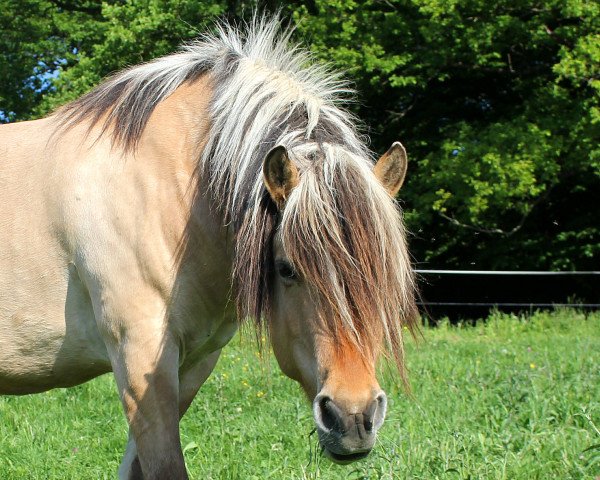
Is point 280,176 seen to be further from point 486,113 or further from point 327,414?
point 486,113

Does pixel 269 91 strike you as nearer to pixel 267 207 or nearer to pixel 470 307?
pixel 267 207

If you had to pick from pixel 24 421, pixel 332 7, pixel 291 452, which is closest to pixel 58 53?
pixel 332 7

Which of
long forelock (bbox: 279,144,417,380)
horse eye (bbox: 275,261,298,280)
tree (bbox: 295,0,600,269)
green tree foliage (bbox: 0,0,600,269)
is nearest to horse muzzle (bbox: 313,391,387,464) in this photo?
long forelock (bbox: 279,144,417,380)

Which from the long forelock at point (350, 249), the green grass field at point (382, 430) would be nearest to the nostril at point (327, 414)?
the long forelock at point (350, 249)

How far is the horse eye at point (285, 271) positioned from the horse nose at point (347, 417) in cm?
45

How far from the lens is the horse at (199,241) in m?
2.72

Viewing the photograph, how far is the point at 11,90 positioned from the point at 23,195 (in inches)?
703

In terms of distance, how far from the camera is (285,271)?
111 inches

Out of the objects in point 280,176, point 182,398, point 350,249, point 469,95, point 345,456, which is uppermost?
point 280,176

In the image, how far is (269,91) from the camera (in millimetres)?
3242

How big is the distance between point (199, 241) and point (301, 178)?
55cm

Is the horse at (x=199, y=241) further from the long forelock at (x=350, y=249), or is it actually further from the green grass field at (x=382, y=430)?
the green grass field at (x=382, y=430)

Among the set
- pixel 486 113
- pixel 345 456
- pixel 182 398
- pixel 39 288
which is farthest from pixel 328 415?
pixel 486 113

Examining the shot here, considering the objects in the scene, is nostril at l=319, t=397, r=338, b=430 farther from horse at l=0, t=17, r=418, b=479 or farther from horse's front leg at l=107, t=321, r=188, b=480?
horse's front leg at l=107, t=321, r=188, b=480
